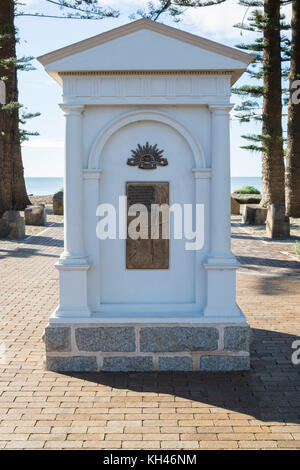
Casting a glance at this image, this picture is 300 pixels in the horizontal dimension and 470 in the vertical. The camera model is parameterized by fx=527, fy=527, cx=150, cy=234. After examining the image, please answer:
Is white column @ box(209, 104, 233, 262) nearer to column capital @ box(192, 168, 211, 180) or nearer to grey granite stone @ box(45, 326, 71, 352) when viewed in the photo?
column capital @ box(192, 168, 211, 180)

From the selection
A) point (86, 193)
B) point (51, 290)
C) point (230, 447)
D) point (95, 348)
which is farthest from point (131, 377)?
point (51, 290)

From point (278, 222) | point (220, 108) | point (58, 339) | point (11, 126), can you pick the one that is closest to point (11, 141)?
point (11, 126)

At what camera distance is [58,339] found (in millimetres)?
5906

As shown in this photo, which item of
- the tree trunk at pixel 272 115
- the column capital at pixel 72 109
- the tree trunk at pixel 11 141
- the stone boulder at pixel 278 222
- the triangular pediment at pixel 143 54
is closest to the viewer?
the triangular pediment at pixel 143 54

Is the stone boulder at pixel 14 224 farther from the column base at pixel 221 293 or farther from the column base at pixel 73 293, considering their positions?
the column base at pixel 221 293

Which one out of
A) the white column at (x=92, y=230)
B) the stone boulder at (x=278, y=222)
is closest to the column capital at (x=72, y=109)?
the white column at (x=92, y=230)

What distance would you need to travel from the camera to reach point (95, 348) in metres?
5.94

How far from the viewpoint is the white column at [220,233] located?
5.86 m

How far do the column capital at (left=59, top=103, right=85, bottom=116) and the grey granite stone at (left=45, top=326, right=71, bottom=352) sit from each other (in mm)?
2398

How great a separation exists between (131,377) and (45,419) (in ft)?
4.16

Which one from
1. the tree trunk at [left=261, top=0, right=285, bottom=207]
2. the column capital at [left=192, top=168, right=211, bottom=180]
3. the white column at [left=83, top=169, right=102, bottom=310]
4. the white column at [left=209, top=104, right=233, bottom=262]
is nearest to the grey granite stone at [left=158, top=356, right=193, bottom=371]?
the white column at [left=83, top=169, right=102, bottom=310]

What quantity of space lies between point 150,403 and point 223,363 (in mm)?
1181

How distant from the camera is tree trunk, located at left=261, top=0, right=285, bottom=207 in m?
20.5

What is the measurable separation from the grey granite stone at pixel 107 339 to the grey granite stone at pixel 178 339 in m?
0.16
